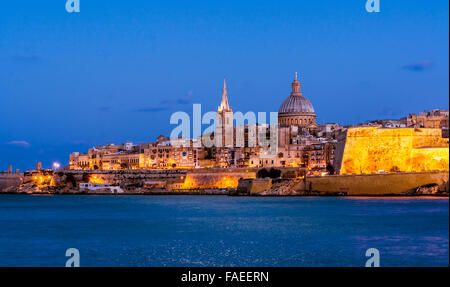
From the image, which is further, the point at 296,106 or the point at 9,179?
the point at 296,106

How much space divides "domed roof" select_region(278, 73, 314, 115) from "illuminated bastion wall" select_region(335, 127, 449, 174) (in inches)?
1091

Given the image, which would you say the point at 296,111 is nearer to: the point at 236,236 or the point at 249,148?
the point at 249,148

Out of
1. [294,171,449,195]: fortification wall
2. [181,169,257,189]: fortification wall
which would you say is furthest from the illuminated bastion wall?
[181,169,257,189]: fortification wall

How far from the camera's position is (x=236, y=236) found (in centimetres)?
1795

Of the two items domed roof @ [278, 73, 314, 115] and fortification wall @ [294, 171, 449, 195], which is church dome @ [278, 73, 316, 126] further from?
fortification wall @ [294, 171, 449, 195]

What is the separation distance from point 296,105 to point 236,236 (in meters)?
46.9

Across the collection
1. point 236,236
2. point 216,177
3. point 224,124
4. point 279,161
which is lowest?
point 236,236

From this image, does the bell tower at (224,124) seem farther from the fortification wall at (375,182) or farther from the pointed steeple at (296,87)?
the fortification wall at (375,182)

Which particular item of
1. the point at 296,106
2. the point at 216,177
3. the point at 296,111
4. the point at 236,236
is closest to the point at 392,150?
the point at 216,177

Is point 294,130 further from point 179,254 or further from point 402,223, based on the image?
point 179,254

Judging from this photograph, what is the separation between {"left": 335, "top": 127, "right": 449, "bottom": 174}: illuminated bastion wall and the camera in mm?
33438

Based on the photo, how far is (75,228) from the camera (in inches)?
812

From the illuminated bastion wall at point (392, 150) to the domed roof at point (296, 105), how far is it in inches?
1091

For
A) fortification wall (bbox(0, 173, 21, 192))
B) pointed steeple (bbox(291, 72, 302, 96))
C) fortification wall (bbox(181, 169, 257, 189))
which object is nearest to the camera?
fortification wall (bbox(181, 169, 257, 189))
